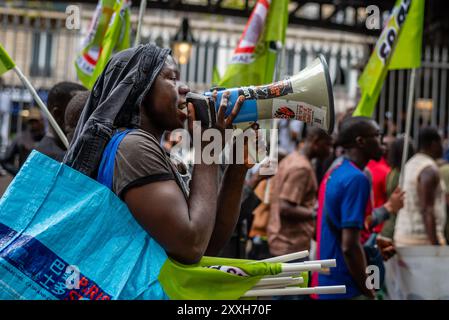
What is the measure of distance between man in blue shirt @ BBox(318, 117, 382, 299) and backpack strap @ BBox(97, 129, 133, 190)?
2.31m

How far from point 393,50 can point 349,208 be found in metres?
1.67

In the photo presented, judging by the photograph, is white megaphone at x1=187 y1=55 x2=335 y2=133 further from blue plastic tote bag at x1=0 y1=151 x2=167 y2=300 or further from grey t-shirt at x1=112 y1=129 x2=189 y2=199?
blue plastic tote bag at x1=0 y1=151 x2=167 y2=300

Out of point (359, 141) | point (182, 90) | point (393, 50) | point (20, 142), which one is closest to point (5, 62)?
point (182, 90)

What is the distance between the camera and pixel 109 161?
2.41 meters

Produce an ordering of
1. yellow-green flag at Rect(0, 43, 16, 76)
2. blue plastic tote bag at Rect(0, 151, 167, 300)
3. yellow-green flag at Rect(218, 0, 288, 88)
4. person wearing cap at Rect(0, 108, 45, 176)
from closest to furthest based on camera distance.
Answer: blue plastic tote bag at Rect(0, 151, 167, 300) → yellow-green flag at Rect(0, 43, 16, 76) → yellow-green flag at Rect(218, 0, 288, 88) → person wearing cap at Rect(0, 108, 45, 176)

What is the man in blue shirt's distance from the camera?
440 cm

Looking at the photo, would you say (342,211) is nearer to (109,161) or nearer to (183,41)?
(109,161)

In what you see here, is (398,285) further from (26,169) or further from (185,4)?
(185,4)

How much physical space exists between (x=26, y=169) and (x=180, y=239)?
1.85ft

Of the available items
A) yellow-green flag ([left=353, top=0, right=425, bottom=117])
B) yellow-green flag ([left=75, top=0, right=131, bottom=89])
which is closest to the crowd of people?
yellow-green flag ([left=353, top=0, right=425, bottom=117])

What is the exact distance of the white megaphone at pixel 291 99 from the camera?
2.61 m

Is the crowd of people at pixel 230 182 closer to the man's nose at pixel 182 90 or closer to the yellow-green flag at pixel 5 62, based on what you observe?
the man's nose at pixel 182 90
